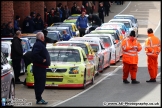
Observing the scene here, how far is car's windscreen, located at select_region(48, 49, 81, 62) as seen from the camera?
840 inches

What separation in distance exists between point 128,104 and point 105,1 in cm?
4451

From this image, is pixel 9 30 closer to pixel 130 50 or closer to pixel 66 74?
pixel 130 50

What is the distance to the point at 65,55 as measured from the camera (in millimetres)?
21562

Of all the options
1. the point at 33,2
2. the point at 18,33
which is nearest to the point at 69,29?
the point at 33,2

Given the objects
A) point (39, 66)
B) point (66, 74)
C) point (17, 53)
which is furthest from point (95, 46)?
point (39, 66)

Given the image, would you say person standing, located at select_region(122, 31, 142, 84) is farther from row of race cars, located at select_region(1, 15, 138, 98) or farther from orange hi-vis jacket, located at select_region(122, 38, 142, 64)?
row of race cars, located at select_region(1, 15, 138, 98)

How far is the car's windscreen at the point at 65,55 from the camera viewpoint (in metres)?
21.3

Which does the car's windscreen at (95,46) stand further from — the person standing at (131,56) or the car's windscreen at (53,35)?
the car's windscreen at (53,35)

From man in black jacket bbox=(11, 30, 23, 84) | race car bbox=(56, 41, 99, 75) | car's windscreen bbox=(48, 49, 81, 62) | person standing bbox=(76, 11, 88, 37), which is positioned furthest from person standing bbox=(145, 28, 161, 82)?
person standing bbox=(76, 11, 88, 37)

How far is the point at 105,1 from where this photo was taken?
200 feet

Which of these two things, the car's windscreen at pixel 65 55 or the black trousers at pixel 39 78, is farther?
the car's windscreen at pixel 65 55

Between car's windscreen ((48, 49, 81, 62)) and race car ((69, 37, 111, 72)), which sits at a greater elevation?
car's windscreen ((48, 49, 81, 62))

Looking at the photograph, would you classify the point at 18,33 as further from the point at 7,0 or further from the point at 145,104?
the point at 7,0

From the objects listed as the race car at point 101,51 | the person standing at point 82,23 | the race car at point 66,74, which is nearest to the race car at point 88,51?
the race car at point 101,51
